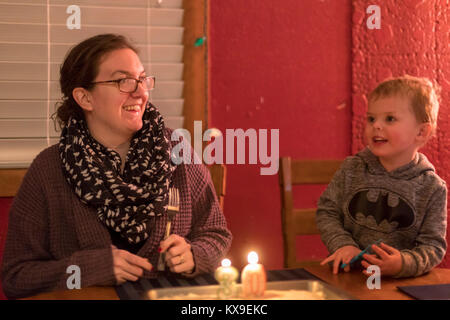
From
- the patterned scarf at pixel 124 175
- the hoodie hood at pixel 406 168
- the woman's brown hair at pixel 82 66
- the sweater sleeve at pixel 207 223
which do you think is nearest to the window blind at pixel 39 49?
the woman's brown hair at pixel 82 66

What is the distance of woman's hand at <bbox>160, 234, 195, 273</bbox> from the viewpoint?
49.6 inches

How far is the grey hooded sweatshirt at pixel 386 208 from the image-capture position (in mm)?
1386

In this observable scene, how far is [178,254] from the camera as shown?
129 cm

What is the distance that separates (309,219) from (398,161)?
0.44m

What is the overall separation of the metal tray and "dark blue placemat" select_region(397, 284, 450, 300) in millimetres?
142

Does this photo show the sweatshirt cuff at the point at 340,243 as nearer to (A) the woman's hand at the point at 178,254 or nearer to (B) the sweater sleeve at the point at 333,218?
(B) the sweater sleeve at the point at 333,218

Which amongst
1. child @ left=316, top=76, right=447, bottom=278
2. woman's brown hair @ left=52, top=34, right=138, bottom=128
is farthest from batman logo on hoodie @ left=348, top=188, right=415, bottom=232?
woman's brown hair @ left=52, top=34, right=138, bottom=128

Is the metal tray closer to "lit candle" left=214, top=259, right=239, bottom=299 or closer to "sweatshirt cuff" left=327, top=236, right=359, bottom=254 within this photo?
"lit candle" left=214, top=259, right=239, bottom=299

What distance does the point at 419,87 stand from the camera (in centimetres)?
153

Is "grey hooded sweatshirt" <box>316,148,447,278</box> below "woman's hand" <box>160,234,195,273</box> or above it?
above

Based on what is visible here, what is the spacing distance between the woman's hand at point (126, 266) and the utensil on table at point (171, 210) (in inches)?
3.4

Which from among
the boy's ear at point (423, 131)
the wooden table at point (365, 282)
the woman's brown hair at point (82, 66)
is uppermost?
the woman's brown hair at point (82, 66)

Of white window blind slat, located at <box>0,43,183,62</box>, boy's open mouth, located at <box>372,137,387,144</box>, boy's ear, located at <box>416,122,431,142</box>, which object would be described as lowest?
boy's open mouth, located at <box>372,137,387,144</box>
